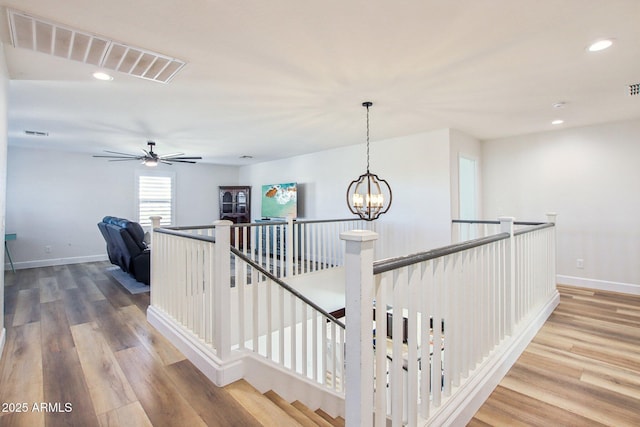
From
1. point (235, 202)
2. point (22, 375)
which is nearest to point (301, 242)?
point (22, 375)

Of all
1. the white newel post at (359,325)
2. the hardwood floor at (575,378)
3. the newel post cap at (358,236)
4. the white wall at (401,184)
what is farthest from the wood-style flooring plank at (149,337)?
the white wall at (401,184)

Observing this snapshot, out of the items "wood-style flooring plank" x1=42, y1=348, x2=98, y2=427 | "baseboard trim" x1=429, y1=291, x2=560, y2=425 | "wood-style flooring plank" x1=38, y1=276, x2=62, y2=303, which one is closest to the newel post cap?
"baseboard trim" x1=429, y1=291, x2=560, y2=425

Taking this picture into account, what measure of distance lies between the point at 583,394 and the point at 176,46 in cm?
376

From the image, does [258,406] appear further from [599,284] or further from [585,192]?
[585,192]

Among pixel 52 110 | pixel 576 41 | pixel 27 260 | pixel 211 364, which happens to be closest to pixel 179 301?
pixel 211 364

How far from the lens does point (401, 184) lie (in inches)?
208

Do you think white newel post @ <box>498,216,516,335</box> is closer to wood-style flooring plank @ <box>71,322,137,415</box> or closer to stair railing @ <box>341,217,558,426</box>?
stair railing @ <box>341,217,558,426</box>

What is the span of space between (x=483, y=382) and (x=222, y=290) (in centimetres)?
186

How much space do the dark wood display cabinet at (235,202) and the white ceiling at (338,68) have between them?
3809 millimetres

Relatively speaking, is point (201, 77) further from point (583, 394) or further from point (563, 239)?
point (563, 239)

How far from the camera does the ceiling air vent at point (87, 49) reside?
6.33ft

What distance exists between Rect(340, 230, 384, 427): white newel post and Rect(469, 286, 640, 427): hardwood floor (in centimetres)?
110

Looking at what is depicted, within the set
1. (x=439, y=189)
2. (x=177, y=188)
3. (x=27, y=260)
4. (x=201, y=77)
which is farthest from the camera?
(x=177, y=188)

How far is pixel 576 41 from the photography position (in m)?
2.21
